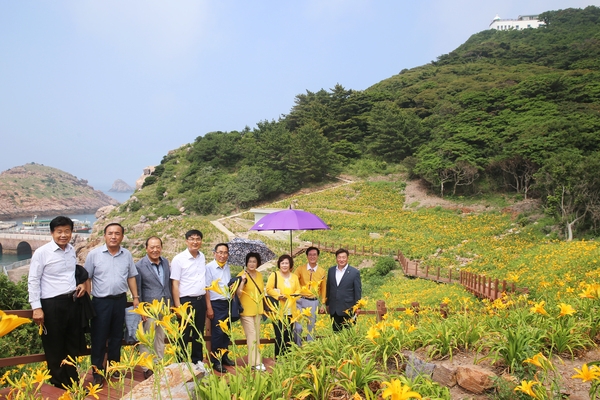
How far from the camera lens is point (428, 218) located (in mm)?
21734

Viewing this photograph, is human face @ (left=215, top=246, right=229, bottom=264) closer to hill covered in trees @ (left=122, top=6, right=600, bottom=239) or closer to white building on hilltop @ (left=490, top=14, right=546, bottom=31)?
hill covered in trees @ (left=122, top=6, right=600, bottom=239)

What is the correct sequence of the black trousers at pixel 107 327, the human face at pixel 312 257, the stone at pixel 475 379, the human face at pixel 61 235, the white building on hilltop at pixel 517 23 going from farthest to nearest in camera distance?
the white building on hilltop at pixel 517 23 → the human face at pixel 312 257 → the black trousers at pixel 107 327 → the human face at pixel 61 235 → the stone at pixel 475 379

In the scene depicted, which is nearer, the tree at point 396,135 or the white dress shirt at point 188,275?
the white dress shirt at point 188,275

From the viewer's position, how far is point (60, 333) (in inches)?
124

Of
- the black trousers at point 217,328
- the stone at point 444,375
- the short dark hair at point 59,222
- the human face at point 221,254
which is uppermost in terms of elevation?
the short dark hair at point 59,222

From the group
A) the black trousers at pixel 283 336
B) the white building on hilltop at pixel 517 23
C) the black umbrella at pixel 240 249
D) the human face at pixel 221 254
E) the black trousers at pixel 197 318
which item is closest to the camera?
the black trousers at pixel 283 336

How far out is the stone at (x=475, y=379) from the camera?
2.63 m

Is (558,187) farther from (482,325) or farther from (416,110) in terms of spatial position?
(416,110)

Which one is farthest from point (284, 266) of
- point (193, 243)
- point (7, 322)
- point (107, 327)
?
point (7, 322)

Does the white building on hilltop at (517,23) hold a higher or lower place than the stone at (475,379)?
higher

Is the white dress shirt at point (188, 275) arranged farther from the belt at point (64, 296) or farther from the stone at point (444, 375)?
the stone at point (444, 375)

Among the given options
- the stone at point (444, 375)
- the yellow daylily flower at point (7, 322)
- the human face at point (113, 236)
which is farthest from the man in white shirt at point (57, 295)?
the stone at point (444, 375)

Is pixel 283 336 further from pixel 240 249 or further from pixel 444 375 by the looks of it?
pixel 240 249

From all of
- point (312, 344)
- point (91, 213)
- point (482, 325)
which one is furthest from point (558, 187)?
point (91, 213)
